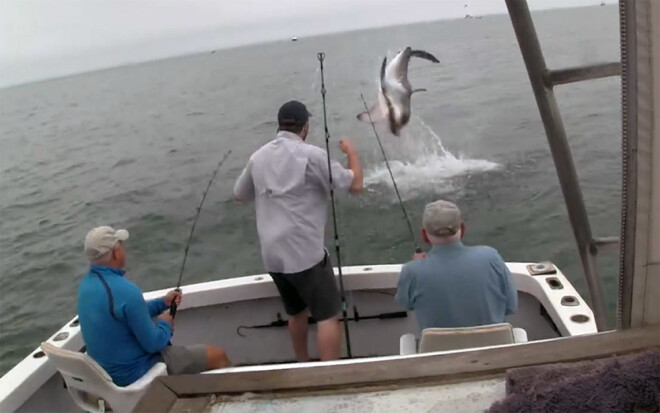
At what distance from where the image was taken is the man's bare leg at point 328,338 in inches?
141

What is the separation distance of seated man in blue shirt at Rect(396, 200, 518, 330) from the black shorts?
864 millimetres

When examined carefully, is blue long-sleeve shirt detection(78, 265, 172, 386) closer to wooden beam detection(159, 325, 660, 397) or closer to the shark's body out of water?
wooden beam detection(159, 325, 660, 397)

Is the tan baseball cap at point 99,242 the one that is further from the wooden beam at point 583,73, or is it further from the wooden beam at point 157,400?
the wooden beam at point 583,73

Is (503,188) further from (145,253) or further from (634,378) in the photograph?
(634,378)

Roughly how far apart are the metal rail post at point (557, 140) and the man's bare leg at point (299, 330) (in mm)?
1752

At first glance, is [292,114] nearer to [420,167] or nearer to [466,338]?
[466,338]

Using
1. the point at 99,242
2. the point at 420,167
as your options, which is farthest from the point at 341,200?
the point at 99,242

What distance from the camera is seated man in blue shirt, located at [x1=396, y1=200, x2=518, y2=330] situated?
2654mm

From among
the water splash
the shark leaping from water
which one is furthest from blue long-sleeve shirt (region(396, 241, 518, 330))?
the water splash

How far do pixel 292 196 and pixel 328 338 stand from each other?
35.9 inches

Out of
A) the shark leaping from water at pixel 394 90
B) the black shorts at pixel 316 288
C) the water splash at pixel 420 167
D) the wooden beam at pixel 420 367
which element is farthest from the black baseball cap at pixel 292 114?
the water splash at pixel 420 167

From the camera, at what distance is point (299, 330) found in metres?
3.79

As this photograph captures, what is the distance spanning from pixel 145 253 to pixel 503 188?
6477 mm

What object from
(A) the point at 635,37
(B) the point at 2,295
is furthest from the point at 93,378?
(B) the point at 2,295
